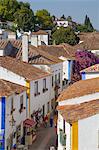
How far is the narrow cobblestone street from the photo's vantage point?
2470cm

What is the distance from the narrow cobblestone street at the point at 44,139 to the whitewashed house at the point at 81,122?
5.06 metres

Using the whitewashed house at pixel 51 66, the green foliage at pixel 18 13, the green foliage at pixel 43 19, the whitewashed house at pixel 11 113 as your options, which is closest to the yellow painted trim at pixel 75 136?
the whitewashed house at pixel 11 113

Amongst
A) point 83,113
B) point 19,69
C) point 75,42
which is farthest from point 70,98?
point 75,42

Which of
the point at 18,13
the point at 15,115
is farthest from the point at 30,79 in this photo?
the point at 18,13

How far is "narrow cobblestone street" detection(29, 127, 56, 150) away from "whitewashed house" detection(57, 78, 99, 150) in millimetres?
5065

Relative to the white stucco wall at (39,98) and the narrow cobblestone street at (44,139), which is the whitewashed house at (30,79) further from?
the narrow cobblestone street at (44,139)

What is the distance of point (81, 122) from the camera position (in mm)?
16016

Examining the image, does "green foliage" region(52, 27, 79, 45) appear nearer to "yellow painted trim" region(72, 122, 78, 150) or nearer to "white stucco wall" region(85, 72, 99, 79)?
"white stucco wall" region(85, 72, 99, 79)

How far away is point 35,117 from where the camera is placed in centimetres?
2977

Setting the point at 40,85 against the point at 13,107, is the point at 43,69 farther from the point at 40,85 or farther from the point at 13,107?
the point at 13,107

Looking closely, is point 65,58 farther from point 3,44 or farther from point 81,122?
point 81,122

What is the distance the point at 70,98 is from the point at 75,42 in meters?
53.7

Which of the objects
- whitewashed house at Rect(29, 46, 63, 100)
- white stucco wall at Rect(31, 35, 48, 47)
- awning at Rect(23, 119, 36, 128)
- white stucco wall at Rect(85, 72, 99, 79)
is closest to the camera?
white stucco wall at Rect(85, 72, 99, 79)

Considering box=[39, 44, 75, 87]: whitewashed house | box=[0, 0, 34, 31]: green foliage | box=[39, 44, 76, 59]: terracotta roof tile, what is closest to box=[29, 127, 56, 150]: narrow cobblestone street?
box=[39, 44, 75, 87]: whitewashed house
